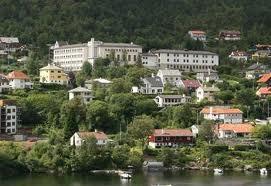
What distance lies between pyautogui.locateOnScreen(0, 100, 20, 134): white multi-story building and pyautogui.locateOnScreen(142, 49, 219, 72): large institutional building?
67.4 feet

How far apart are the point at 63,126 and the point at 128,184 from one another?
11.0 meters

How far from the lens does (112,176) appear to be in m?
38.9

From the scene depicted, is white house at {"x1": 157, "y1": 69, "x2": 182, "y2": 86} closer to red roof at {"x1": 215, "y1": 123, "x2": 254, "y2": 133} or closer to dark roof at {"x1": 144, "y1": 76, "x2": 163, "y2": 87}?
dark roof at {"x1": 144, "y1": 76, "x2": 163, "y2": 87}

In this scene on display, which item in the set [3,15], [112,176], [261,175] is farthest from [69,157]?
[3,15]

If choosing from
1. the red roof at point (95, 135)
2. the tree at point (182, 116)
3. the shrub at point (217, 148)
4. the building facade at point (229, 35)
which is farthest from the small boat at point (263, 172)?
the building facade at point (229, 35)

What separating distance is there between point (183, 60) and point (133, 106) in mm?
18364

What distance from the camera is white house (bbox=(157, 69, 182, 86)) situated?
191ft

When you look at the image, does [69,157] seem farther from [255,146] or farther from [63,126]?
[255,146]

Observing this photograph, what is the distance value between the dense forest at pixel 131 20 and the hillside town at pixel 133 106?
765 cm

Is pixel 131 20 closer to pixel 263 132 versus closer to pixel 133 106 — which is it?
pixel 133 106

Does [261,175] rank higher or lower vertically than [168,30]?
lower

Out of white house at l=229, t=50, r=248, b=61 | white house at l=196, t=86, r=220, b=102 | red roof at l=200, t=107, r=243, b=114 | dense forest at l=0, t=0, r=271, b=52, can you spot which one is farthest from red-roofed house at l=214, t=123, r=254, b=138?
dense forest at l=0, t=0, r=271, b=52

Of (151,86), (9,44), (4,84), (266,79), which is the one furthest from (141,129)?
(9,44)

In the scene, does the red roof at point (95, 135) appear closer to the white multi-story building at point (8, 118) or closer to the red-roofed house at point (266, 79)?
the white multi-story building at point (8, 118)
